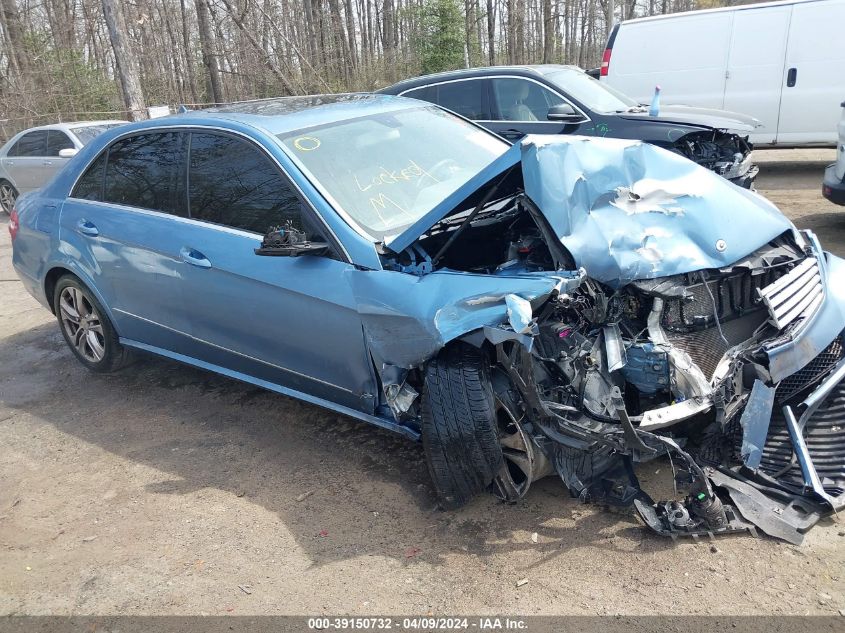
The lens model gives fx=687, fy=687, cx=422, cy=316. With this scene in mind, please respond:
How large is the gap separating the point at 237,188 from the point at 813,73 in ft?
30.9

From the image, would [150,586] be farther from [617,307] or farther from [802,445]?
[802,445]

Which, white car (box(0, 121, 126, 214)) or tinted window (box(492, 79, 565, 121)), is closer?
tinted window (box(492, 79, 565, 121))

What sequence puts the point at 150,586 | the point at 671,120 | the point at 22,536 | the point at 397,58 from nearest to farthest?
the point at 150,586 → the point at 22,536 → the point at 671,120 → the point at 397,58

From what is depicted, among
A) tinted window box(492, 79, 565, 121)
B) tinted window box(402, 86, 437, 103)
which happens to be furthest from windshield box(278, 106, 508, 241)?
tinted window box(402, 86, 437, 103)

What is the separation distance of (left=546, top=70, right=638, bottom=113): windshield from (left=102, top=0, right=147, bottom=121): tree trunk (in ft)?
33.8

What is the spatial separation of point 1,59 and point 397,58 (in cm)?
1441

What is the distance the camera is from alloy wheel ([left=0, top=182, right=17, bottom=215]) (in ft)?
43.7

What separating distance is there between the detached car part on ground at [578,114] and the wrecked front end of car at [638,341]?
171 inches

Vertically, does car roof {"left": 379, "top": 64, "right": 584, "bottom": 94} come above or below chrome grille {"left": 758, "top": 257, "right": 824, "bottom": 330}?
above

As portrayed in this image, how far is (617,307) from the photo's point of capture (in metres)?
3.09

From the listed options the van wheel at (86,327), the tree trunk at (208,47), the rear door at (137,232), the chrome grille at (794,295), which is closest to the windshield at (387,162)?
the rear door at (137,232)

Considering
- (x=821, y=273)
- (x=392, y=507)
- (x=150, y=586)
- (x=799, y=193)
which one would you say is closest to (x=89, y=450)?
(x=150, y=586)

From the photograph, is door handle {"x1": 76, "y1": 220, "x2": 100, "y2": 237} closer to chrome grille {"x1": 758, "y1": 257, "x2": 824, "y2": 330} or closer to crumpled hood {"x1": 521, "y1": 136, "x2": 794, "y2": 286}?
crumpled hood {"x1": 521, "y1": 136, "x2": 794, "y2": 286}

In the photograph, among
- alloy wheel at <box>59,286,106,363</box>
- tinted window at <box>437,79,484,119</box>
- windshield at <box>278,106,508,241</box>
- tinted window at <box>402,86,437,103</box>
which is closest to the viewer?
windshield at <box>278,106,508,241</box>
